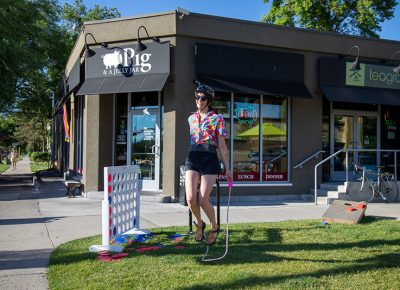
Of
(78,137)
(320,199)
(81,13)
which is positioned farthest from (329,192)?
(81,13)

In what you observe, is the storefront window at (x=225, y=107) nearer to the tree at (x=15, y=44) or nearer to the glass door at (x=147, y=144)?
the glass door at (x=147, y=144)

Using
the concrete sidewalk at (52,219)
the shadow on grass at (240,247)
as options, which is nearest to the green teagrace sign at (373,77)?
the concrete sidewalk at (52,219)

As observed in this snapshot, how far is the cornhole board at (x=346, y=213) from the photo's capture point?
8.40 meters

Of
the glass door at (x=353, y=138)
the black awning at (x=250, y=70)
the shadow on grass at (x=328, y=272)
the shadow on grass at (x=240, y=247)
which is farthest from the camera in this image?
the glass door at (x=353, y=138)

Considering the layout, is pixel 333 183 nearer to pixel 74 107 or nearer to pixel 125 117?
pixel 125 117

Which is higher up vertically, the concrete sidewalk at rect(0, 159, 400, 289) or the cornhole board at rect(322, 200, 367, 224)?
the cornhole board at rect(322, 200, 367, 224)

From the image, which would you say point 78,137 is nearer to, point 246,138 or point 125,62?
point 125,62

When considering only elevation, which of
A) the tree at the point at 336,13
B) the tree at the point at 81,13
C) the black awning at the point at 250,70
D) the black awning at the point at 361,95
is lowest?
the black awning at the point at 361,95

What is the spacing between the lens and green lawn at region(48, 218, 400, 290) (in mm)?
4793

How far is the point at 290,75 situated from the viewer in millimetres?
12750

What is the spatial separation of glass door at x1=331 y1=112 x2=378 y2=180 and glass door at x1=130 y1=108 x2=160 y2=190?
5.46 m

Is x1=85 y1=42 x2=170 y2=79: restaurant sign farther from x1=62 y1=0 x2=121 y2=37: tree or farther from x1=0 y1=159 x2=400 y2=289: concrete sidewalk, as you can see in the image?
x1=62 y1=0 x2=121 y2=37: tree

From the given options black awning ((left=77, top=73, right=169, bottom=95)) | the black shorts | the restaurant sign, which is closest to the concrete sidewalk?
the black shorts

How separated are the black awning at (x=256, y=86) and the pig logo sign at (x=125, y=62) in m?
1.46
